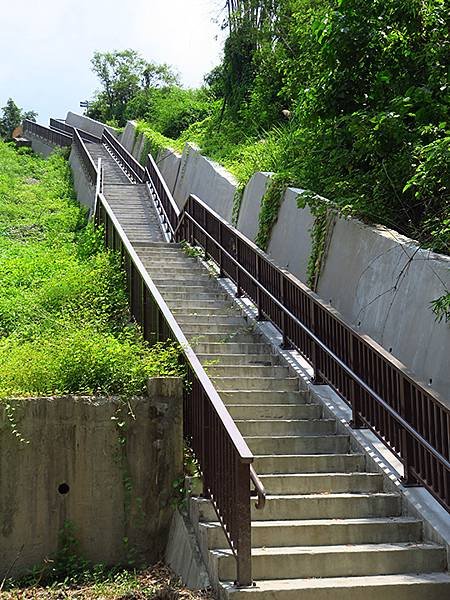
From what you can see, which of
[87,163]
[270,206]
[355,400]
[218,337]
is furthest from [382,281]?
[87,163]

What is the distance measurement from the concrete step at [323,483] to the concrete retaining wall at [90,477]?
2.79 feet

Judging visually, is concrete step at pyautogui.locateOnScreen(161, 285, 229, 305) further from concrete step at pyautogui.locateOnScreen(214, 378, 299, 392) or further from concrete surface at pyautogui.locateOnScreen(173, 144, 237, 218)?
concrete surface at pyautogui.locateOnScreen(173, 144, 237, 218)

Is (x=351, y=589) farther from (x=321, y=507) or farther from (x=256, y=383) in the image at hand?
(x=256, y=383)

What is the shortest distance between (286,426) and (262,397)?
0.66m

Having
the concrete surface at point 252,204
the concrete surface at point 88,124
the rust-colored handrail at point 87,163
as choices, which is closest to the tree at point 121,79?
the concrete surface at point 88,124

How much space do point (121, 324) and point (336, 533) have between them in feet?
19.2

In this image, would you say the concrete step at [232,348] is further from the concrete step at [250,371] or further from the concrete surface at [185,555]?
the concrete surface at [185,555]

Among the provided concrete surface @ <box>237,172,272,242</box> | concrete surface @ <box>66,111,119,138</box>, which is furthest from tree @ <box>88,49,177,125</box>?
concrete surface @ <box>237,172,272,242</box>

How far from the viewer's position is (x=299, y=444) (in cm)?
656

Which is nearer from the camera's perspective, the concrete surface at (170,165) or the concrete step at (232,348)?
the concrete step at (232,348)

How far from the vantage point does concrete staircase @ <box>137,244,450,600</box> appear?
187 inches

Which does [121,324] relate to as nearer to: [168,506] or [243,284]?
[243,284]

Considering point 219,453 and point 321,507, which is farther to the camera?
point 321,507

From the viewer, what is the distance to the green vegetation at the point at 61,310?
243 inches
